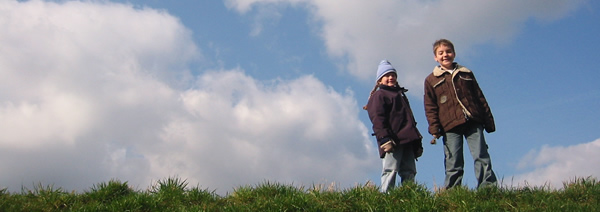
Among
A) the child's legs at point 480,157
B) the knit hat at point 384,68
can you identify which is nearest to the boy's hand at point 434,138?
the child's legs at point 480,157

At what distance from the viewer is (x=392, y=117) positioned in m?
7.44

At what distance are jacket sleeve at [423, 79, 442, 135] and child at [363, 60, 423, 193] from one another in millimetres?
204

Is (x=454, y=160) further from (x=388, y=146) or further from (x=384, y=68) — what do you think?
(x=384, y=68)

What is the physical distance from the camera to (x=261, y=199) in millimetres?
6461

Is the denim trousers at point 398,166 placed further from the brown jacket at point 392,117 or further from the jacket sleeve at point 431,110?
the jacket sleeve at point 431,110

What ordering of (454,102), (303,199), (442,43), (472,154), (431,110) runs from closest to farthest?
(303,199) → (472,154) → (454,102) → (431,110) → (442,43)

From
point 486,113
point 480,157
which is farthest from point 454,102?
point 480,157

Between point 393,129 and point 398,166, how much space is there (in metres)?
0.51

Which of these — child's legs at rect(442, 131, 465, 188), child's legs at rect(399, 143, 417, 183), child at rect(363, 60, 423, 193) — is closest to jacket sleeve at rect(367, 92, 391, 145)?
child at rect(363, 60, 423, 193)

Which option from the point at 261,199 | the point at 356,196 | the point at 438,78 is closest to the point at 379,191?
the point at 356,196

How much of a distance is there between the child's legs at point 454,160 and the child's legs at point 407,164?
0.43 m

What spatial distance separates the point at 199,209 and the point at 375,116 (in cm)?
263

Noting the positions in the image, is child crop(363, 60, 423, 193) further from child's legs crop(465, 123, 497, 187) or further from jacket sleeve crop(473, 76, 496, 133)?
jacket sleeve crop(473, 76, 496, 133)

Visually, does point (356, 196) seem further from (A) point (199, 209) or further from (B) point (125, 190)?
(B) point (125, 190)
